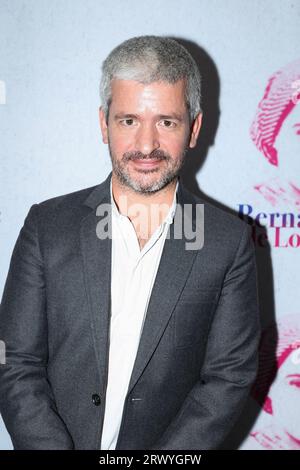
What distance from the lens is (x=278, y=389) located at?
2430 millimetres

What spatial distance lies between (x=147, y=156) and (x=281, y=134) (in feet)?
3.00

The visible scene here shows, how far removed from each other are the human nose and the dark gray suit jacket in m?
0.25

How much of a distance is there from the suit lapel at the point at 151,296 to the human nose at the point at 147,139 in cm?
30

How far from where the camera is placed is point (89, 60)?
213 cm

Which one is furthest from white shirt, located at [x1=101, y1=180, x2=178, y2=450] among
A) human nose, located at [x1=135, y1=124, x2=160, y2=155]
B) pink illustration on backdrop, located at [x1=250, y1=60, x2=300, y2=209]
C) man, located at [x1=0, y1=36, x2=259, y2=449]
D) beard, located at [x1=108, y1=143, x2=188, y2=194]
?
pink illustration on backdrop, located at [x1=250, y1=60, x2=300, y2=209]

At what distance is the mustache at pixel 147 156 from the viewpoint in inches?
62.8

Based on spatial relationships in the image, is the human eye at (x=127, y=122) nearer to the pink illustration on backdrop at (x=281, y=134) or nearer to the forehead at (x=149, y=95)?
the forehead at (x=149, y=95)

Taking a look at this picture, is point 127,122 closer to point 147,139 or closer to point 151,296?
point 147,139

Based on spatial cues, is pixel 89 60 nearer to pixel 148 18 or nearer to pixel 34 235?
pixel 148 18

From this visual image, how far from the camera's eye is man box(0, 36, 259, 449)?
1592mm

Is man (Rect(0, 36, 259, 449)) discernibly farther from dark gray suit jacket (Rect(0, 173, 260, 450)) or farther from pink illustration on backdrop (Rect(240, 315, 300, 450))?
pink illustration on backdrop (Rect(240, 315, 300, 450))

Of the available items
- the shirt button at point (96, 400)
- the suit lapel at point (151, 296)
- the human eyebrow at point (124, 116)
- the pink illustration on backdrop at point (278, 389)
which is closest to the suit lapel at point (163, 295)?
the suit lapel at point (151, 296)
